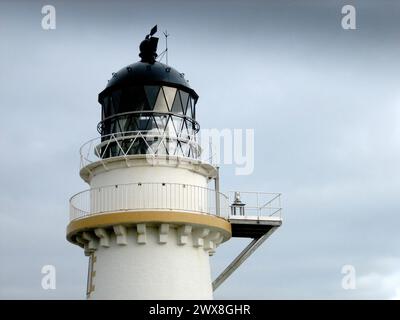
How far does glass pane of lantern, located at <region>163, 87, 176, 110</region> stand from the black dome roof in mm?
117

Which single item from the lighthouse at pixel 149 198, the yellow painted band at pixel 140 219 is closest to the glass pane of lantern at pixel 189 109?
the lighthouse at pixel 149 198

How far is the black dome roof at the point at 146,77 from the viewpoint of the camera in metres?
24.6

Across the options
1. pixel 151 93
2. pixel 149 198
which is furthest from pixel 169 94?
pixel 149 198

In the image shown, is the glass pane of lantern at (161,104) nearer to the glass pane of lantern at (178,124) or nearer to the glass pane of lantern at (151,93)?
the glass pane of lantern at (151,93)

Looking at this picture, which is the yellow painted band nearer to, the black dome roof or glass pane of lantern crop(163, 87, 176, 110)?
glass pane of lantern crop(163, 87, 176, 110)

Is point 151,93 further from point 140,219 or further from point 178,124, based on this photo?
point 140,219

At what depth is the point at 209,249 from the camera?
24.7 meters

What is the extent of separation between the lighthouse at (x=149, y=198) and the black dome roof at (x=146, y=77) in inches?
1.0

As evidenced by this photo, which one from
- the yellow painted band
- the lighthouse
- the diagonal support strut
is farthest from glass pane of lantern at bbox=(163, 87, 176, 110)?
the diagonal support strut

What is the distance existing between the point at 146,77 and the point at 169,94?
2.46ft

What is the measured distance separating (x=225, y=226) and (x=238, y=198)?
1300 mm
